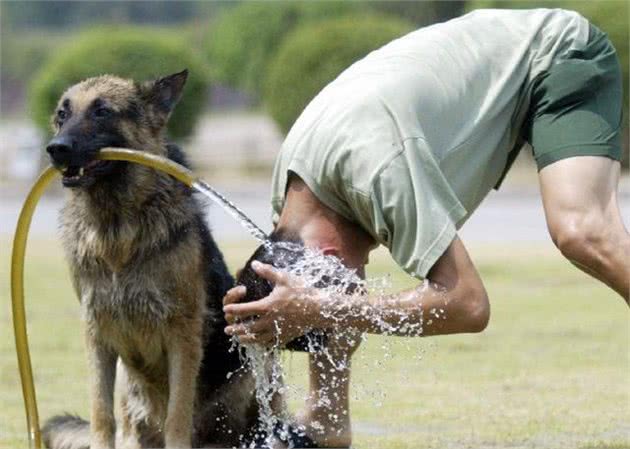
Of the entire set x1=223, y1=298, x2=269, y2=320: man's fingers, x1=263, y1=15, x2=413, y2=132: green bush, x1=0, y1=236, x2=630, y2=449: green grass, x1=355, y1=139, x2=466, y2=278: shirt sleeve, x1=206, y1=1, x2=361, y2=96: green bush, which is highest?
x1=355, y1=139, x2=466, y2=278: shirt sleeve

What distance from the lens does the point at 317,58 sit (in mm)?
31344

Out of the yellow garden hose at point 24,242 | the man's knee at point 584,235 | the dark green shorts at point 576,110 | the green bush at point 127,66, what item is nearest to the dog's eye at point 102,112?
the yellow garden hose at point 24,242

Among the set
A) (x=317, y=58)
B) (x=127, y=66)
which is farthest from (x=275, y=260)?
(x=127, y=66)

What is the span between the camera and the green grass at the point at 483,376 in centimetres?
731

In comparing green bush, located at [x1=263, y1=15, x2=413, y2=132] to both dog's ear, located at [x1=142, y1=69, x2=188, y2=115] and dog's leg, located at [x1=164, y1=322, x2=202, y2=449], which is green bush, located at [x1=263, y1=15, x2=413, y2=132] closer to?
dog's ear, located at [x1=142, y1=69, x2=188, y2=115]

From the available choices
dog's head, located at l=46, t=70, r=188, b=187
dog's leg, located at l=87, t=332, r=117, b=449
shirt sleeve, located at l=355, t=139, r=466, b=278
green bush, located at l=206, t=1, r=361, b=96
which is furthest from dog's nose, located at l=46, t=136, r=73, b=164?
green bush, located at l=206, t=1, r=361, b=96

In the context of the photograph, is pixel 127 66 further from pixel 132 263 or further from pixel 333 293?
pixel 333 293

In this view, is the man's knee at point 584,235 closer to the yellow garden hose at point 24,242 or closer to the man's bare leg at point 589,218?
the man's bare leg at point 589,218

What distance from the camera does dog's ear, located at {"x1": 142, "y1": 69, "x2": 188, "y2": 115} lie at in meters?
7.11

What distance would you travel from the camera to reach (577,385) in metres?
8.73

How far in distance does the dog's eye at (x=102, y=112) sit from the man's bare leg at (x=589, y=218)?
222 centimetres

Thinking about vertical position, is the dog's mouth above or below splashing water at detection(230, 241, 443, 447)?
above

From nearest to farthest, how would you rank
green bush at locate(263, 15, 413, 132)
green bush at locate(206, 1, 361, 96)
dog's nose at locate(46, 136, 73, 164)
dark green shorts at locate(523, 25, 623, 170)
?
dark green shorts at locate(523, 25, 623, 170), dog's nose at locate(46, 136, 73, 164), green bush at locate(263, 15, 413, 132), green bush at locate(206, 1, 361, 96)

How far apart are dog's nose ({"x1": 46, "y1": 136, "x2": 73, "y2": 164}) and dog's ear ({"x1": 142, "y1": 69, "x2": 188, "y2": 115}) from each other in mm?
736
